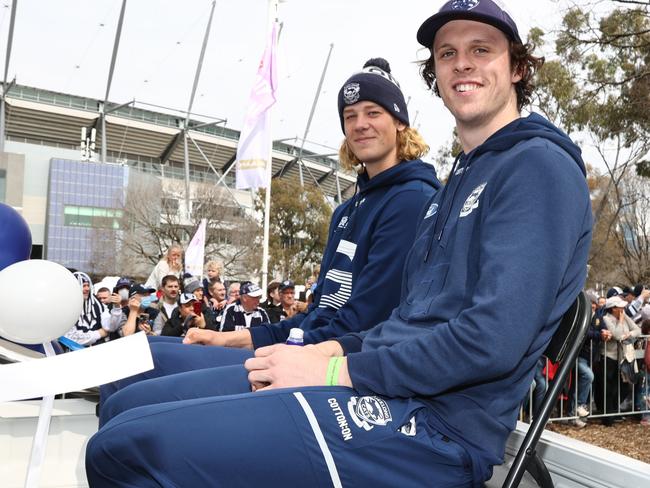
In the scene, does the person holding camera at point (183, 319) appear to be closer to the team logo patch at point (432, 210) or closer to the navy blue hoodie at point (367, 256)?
the navy blue hoodie at point (367, 256)

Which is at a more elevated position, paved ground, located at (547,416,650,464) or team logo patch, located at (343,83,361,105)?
A: team logo patch, located at (343,83,361,105)

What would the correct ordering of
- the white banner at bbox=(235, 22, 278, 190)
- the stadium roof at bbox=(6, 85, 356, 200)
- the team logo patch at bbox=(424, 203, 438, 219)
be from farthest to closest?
the stadium roof at bbox=(6, 85, 356, 200), the white banner at bbox=(235, 22, 278, 190), the team logo patch at bbox=(424, 203, 438, 219)

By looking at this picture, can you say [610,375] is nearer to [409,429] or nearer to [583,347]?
[583,347]

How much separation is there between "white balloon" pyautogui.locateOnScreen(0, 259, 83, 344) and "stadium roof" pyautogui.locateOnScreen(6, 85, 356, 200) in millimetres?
55020

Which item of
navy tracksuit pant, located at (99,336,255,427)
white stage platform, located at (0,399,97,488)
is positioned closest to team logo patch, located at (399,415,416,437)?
navy tracksuit pant, located at (99,336,255,427)

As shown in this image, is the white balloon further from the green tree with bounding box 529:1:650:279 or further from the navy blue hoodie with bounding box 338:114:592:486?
the green tree with bounding box 529:1:650:279

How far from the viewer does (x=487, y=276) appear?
143 cm

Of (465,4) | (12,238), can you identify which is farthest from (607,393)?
(465,4)

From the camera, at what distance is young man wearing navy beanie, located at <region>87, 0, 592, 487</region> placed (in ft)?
4.24

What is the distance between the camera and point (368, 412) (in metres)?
1.41

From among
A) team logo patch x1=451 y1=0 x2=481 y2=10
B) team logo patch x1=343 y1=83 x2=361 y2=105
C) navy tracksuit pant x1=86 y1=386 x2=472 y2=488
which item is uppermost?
team logo patch x1=451 y1=0 x2=481 y2=10

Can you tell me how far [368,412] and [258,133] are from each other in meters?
11.3

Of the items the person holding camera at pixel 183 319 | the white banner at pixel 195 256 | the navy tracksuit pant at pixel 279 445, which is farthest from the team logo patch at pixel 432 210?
the white banner at pixel 195 256

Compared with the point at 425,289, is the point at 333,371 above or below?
below
